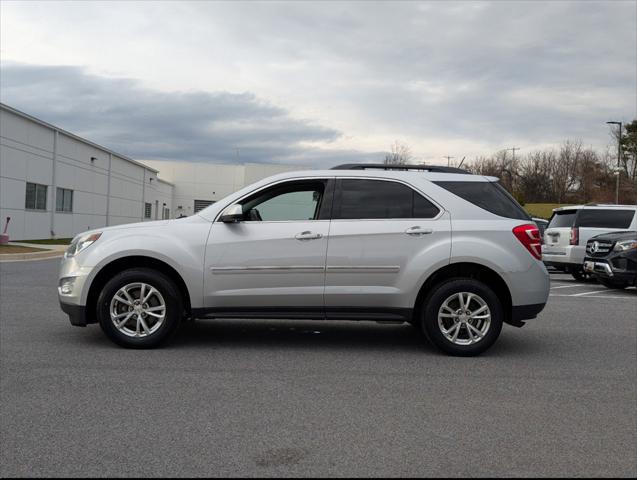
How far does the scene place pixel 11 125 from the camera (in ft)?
94.1

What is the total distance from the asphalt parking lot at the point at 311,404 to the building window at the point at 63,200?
28.1 metres

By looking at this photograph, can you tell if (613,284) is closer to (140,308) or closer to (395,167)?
(395,167)

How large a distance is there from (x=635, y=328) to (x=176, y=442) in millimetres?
7288

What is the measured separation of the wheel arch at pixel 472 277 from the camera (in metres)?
7.11

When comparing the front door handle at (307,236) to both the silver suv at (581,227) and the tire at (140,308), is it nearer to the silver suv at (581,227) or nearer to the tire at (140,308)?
the tire at (140,308)

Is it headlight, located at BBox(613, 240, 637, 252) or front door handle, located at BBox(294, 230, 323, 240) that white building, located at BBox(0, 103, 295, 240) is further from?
front door handle, located at BBox(294, 230, 323, 240)

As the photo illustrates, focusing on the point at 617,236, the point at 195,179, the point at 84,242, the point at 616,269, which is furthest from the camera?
the point at 195,179

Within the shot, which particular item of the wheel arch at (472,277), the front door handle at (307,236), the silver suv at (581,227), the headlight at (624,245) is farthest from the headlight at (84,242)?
the silver suv at (581,227)

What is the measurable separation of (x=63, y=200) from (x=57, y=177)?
1964 millimetres

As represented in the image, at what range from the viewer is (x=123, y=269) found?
23.8ft

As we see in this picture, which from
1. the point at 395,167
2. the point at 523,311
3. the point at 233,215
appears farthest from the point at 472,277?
the point at 233,215

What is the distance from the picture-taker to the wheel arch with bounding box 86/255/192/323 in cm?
715

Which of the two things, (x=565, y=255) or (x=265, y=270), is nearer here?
(x=265, y=270)

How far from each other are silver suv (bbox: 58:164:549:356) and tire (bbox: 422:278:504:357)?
0.03 feet
